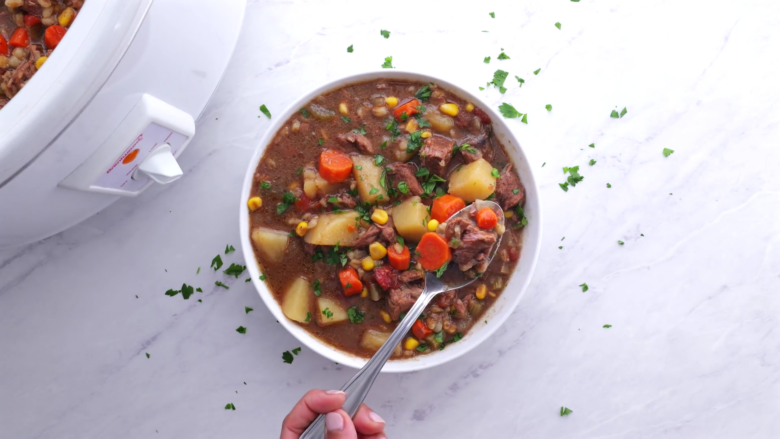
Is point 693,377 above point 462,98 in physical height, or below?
below

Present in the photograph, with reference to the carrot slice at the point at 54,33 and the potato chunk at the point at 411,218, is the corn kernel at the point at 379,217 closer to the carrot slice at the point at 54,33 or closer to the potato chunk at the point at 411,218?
the potato chunk at the point at 411,218

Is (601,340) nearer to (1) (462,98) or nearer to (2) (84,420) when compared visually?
(1) (462,98)

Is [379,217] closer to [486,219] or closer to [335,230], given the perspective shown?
[335,230]

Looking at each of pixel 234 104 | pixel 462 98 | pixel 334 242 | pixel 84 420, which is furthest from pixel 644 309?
pixel 84 420

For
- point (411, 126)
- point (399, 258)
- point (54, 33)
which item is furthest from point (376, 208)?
point (54, 33)

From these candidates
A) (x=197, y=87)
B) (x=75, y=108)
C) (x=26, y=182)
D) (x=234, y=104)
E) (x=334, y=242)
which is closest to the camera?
(x=75, y=108)

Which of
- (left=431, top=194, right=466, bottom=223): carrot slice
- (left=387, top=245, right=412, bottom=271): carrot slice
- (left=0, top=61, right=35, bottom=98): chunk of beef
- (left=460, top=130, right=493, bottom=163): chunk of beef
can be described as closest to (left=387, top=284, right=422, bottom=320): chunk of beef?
(left=387, top=245, right=412, bottom=271): carrot slice

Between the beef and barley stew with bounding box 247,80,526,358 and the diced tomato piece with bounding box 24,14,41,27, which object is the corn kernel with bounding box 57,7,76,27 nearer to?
the diced tomato piece with bounding box 24,14,41,27
